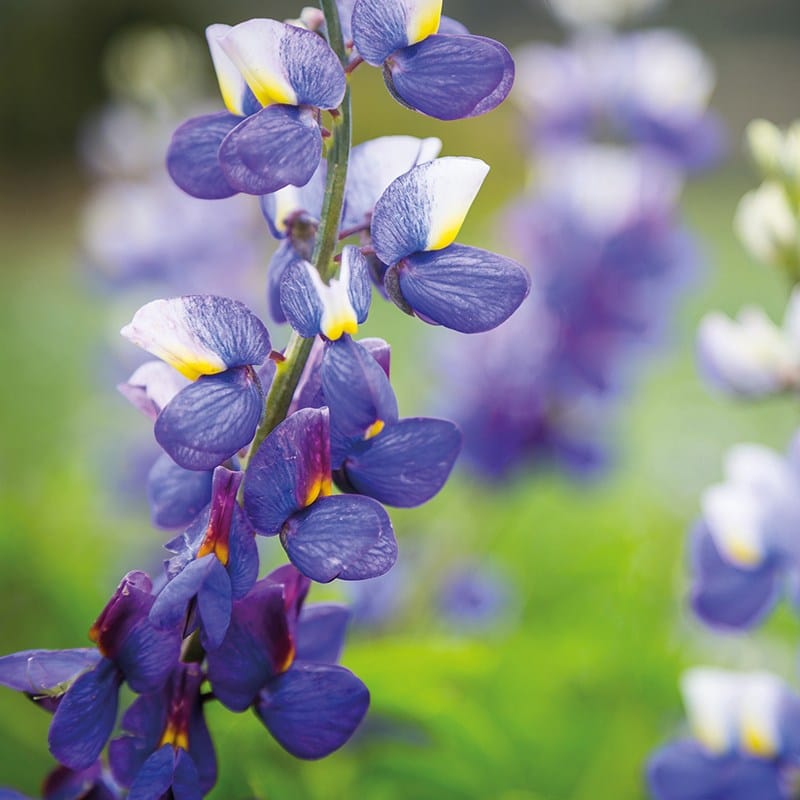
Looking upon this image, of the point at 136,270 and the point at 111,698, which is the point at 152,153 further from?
the point at 111,698

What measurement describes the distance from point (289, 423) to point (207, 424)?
0.03 m

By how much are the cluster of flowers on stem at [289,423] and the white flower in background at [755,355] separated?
33 cm

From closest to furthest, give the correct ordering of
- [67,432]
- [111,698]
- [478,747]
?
[111,698]
[478,747]
[67,432]

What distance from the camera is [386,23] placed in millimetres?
469

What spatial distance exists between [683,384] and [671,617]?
6.27ft

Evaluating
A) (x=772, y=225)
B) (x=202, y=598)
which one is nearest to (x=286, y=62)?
(x=202, y=598)

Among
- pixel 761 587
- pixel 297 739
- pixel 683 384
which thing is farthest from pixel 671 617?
pixel 683 384

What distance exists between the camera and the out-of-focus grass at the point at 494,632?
873 millimetres

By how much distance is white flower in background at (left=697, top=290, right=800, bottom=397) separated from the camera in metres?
0.74

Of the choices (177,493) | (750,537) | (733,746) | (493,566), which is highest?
(177,493)

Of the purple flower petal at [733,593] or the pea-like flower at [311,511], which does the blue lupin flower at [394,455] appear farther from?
the purple flower petal at [733,593]

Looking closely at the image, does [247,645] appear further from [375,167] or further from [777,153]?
[777,153]

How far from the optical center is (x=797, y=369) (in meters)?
0.74

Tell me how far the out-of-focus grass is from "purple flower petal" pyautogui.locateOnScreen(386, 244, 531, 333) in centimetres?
28
